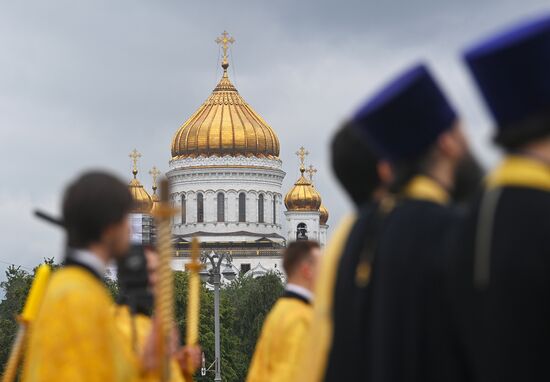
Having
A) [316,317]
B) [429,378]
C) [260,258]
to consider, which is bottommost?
[429,378]

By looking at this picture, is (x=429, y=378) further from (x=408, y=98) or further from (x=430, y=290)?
(x=408, y=98)

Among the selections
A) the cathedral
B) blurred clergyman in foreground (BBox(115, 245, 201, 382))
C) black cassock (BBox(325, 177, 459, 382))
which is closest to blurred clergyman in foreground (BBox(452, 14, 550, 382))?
black cassock (BBox(325, 177, 459, 382))

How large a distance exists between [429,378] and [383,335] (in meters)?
0.25

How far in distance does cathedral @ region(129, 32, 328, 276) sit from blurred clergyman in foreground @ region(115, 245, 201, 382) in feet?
315

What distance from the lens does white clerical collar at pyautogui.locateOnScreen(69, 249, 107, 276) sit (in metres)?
6.36

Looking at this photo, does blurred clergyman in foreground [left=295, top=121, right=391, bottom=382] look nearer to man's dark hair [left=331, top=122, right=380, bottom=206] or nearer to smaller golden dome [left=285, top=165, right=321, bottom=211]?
man's dark hair [left=331, top=122, right=380, bottom=206]

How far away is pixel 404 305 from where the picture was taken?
206 inches

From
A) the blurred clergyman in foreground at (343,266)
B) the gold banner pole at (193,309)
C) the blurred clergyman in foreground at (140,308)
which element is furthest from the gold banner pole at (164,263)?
the gold banner pole at (193,309)

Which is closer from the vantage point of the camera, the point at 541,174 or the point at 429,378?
the point at 541,174

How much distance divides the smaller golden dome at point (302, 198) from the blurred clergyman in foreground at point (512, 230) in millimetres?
102518

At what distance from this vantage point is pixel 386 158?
564cm

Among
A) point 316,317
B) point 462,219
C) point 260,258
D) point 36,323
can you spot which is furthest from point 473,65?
point 260,258

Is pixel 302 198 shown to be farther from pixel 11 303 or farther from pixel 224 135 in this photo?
pixel 11 303

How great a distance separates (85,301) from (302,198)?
332ft
